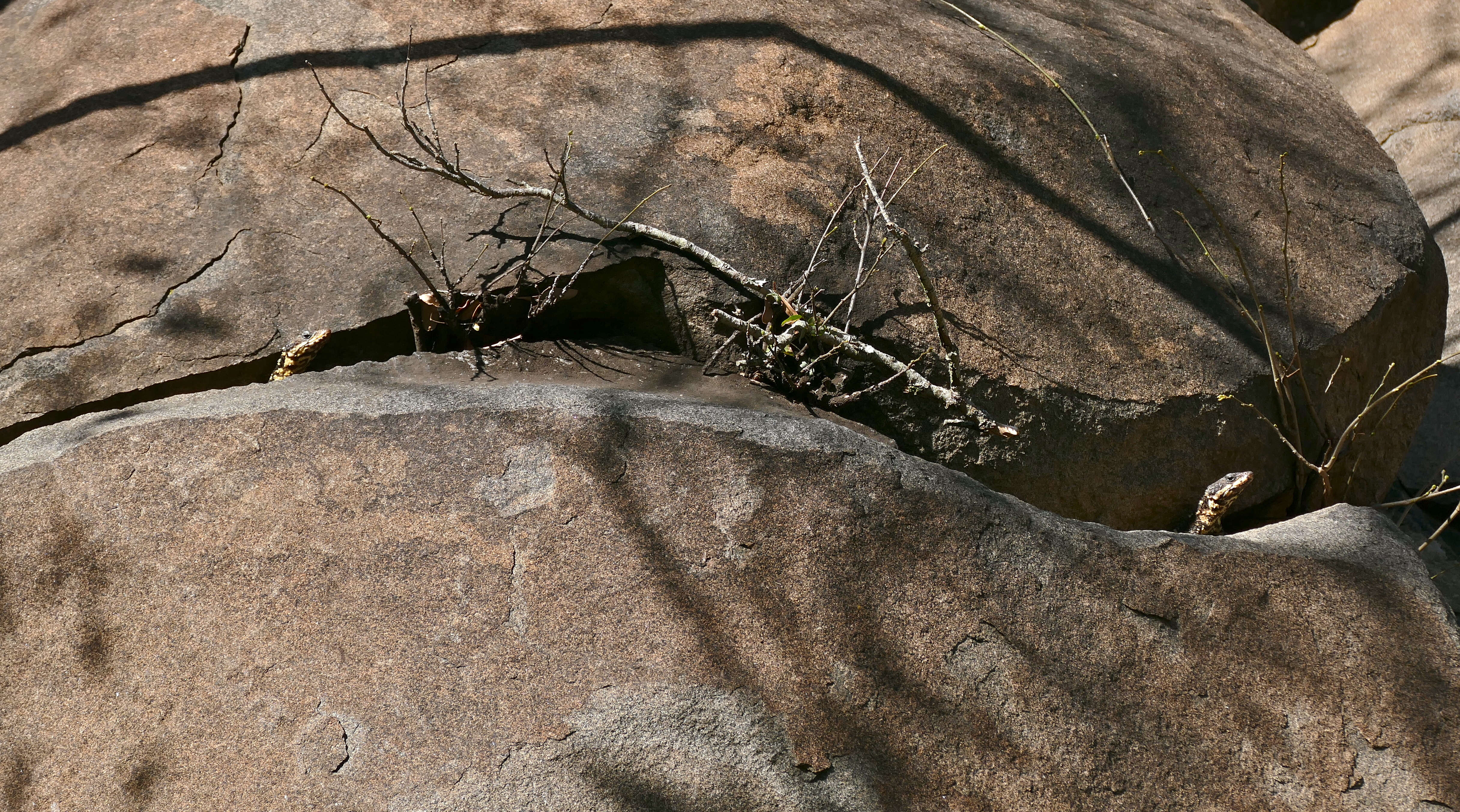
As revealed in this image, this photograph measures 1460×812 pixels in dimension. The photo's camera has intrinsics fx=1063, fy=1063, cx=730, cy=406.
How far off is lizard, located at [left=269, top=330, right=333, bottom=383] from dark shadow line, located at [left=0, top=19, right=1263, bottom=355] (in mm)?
840

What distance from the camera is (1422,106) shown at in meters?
4.56

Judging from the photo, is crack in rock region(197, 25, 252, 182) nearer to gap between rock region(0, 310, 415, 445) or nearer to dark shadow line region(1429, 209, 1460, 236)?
gap between rock region(0, 310, 415, 445)

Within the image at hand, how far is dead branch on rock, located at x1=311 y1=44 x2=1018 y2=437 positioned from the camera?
2.08m

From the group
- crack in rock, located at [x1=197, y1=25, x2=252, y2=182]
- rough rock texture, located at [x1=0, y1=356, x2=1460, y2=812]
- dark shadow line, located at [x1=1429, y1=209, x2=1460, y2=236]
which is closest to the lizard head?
rough rock texture, located at [x1=0, y1=356, x2=1460, y2=812]

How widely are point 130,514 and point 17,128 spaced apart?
1355 millimetres

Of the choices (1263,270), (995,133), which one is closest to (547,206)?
(995,133)

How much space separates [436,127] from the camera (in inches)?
94.7

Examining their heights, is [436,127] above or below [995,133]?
below

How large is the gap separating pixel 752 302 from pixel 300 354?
889 mm

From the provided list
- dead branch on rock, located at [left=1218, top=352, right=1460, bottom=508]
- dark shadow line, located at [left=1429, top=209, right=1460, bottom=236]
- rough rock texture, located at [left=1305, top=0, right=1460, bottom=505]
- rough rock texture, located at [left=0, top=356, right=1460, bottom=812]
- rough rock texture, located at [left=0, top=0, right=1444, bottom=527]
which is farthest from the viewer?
dark shadow line, located at [left=1429, top=209, right=1460, bottom=236]

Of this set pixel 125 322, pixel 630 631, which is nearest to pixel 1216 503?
pixel 630 631

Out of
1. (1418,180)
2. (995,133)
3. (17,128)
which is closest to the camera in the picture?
(17,128)

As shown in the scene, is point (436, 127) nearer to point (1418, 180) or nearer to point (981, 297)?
point (981, 297)

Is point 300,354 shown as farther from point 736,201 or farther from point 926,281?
point 926,281
